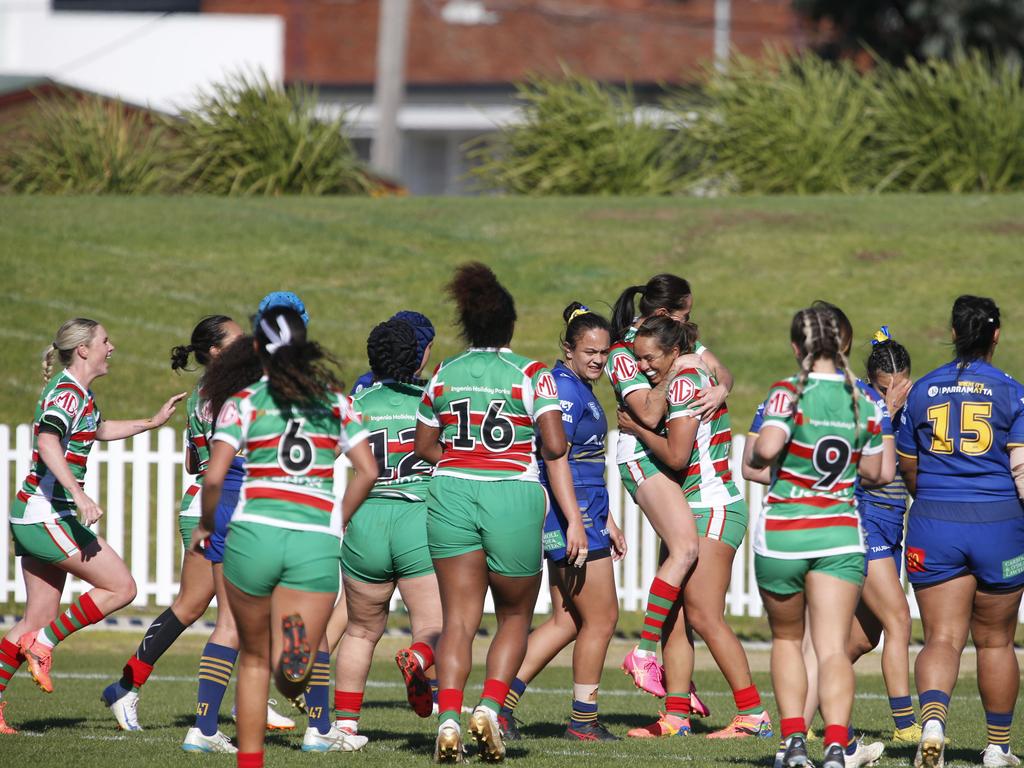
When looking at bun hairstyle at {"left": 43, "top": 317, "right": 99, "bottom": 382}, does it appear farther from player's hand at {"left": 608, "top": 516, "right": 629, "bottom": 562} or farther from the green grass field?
player's hand at {"left": 608, "top": 516, "right": 629, "bottom": 562}

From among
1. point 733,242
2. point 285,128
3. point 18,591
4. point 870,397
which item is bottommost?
point 18,591

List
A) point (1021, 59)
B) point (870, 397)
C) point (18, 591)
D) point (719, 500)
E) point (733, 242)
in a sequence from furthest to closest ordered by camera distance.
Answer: point (1021, 59)
point (733, 242)
point (18, 591)
point (719, 500)
point (870, 397)

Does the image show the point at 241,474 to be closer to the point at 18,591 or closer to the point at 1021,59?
the point at 18,591

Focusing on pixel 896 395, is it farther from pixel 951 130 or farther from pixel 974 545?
pixel 951 130

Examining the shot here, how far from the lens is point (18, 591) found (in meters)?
12.9

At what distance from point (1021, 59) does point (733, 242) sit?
16997 mm

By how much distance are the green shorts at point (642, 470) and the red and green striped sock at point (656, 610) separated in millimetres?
535

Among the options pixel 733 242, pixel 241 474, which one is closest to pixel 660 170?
pixel 733 242

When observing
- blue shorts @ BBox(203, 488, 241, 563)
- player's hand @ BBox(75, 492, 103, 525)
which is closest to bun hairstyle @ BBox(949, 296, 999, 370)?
blue shorts @ BBox(203, 488, 241, 563)

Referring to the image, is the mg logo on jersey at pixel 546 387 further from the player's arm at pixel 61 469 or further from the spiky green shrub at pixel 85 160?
the spiky green shrub at pixel 85 160

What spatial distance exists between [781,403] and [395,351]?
2160mm

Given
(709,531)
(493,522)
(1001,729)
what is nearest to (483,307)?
(493,522)

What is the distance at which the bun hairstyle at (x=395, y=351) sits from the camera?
7543 mm

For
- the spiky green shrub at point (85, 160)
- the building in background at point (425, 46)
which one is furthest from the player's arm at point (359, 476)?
the building in background at point (425, 46)
